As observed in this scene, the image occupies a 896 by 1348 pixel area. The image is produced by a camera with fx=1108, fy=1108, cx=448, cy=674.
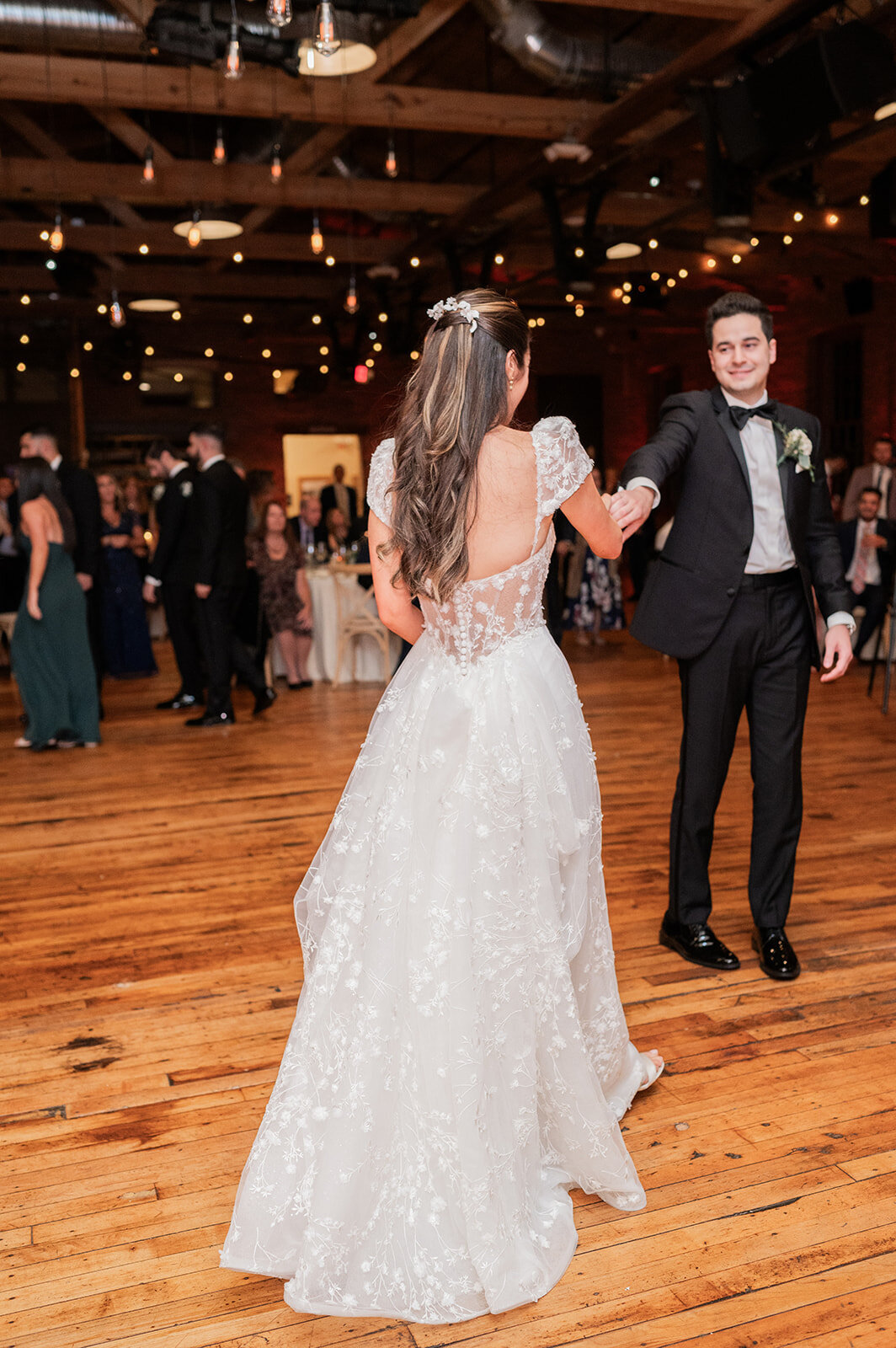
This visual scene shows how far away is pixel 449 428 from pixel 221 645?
4.99 metres

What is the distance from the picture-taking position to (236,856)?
3.92m

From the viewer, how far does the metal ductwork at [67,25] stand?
5.95 metres

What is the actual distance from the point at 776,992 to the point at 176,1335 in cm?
164

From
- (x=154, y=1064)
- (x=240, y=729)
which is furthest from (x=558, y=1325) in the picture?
(x=240, y=729)

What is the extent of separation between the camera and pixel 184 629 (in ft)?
23.2

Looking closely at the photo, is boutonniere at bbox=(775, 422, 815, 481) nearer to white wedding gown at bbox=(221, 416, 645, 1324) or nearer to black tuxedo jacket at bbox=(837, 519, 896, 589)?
white wedding gown at bbox=(221, 416, 645, 1324)

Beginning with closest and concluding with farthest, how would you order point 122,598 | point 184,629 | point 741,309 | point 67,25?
point 741,309
point 67,25
point 184,629
point 122,598

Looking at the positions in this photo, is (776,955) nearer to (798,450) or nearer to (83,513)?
(798,450)

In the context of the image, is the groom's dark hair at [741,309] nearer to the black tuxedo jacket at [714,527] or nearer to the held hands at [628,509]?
the black tuxedo jacket at [714,527]

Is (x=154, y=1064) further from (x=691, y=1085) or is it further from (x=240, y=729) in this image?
(x=240, y=729)

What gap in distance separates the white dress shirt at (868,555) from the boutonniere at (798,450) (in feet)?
18.4

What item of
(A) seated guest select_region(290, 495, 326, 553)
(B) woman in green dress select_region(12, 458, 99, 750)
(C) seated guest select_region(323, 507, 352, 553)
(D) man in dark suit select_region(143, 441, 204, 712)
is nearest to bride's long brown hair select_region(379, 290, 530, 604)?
(B) woman in green dress select_region(12, 458, 99, 750)

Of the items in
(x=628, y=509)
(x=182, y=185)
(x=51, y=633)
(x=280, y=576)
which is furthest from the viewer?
(x=182, y=185)

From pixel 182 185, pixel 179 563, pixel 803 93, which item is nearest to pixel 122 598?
pixel 179 563
